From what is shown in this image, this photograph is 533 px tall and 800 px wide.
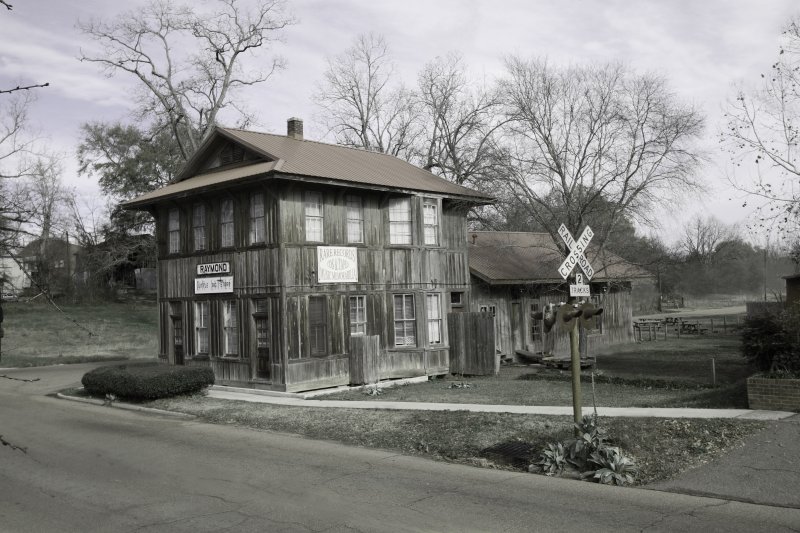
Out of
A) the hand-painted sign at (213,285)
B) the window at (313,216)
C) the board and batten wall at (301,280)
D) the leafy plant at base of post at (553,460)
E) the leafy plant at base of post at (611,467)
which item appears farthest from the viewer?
the hand-painted sign at (213,285)

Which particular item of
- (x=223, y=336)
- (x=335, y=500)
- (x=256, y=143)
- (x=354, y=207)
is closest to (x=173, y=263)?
(x=223, y=336)

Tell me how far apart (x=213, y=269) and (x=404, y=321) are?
6.35 meters

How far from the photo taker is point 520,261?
3027cm

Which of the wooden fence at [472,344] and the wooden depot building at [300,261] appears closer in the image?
the wooden depot building at [300,261]

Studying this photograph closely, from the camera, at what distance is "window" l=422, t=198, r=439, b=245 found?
75.8 feet

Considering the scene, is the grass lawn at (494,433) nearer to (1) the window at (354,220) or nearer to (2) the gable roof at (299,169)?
(1) the window at (354,220)

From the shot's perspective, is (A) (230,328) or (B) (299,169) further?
(A) (230,328)

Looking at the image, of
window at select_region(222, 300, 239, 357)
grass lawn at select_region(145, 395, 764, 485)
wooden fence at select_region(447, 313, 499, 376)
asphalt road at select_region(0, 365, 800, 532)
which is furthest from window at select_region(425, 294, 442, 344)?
asphalt road at select_region(0, 365, 800, 532)

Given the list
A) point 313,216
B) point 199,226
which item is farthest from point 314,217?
point 199,226

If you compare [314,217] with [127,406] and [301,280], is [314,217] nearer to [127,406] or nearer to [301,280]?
[301,280]

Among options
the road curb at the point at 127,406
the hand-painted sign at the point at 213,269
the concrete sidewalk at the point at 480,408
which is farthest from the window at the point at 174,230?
the road curb at the point at 127,406

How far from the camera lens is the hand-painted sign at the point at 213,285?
68.2 ft

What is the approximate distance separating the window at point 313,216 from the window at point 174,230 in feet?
18.5

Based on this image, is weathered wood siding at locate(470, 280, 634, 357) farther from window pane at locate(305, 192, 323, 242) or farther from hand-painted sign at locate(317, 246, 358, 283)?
window pane at locate(305, 192, 323, 242)
